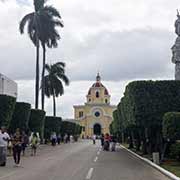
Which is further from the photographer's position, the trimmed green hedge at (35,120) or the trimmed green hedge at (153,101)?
the trimmed green hedge at (35,120)

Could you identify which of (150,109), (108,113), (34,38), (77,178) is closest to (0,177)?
(77,178)

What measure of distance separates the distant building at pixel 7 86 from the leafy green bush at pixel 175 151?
3802 centimetres

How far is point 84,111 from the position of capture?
165 meters

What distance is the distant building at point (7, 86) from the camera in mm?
67494

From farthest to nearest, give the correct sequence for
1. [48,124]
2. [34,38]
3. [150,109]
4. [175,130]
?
[48,124] < [34,38] < [150,109] < [175,130]

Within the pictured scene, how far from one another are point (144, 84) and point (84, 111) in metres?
133

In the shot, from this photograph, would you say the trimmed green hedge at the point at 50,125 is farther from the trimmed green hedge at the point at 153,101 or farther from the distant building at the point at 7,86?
the trimmed green hedge at the point at 153,101

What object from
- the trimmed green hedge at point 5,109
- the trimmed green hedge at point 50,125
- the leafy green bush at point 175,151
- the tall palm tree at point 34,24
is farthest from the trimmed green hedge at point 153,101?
the trimmed green hedge at point 50,125

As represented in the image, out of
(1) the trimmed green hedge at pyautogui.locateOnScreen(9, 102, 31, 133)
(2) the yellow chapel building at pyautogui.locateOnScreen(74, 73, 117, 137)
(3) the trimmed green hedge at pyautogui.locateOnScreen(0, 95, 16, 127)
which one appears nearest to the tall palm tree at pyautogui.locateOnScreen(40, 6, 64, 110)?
(1) the trimmed green hedge at pyautogui.locateOnScreen(9, 102, 31, 133)

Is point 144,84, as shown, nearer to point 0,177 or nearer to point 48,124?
point 0,177

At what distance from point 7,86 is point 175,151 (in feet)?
149

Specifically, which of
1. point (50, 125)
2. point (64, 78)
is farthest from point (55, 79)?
point (50, 125)

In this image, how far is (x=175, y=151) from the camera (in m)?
30.7

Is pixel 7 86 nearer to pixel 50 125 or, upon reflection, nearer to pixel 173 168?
pixel 50 125
